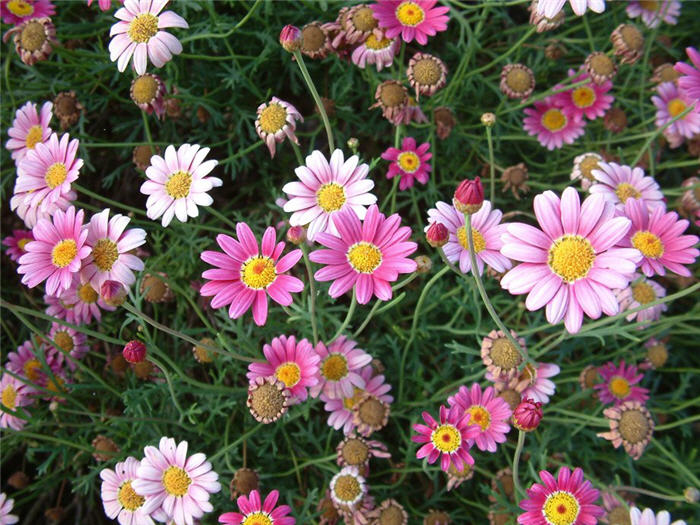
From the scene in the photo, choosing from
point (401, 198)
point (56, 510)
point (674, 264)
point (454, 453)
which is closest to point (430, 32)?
point (401, 198)

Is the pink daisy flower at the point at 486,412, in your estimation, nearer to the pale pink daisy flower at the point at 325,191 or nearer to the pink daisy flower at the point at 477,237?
the pink daisy flower at the point at 477,237

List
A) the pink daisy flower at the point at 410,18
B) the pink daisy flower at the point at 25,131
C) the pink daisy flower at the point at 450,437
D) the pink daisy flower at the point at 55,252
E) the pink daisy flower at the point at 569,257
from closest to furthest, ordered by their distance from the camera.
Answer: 1. the pink daisy flower at the point at 569,257
2. the pink daisy flower at the point at 55,252
3. the pink daisy flower at the point at 450,437
4. the pink daisy flower at the point at 410,18
5. the pink daisy flower at the point at 25,131

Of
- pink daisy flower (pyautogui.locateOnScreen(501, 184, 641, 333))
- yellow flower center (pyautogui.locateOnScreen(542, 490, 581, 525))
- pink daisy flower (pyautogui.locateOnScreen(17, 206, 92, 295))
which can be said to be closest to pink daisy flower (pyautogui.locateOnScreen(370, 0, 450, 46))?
pink daisy flower (pyautogui.locateOnScreen(501, 184, 641, 333))

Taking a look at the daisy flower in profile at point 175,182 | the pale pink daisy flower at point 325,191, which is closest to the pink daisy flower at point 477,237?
the pale pink daisy flower at point 325,191

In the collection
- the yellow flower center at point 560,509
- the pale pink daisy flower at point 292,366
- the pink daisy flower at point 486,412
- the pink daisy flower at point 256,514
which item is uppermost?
the pale pink daisy flower at point 292,366

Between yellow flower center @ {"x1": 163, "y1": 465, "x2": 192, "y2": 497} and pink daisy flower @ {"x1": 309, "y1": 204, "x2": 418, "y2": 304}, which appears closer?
pink daisy flower @ {"x1": 309, "y1": 204, "x2": 418, "y2": 304}

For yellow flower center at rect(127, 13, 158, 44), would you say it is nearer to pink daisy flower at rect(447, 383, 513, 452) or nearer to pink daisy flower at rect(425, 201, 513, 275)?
pink daisy flower at rect(425, 201, 513, 275)

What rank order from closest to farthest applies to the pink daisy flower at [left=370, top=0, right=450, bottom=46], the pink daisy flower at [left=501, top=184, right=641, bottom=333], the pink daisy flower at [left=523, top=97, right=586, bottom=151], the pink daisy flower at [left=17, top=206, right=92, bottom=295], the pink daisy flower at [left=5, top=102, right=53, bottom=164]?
the pink daisy flower at [left=501, top=184, right=641, bottom=333], the pink daisy flower at [left=17, top=206, right=92, bottom=295], the pink daisy flower at [left=370, top=0, right=450, bottom=46], the pink daisy flower at [left=5, top=102, right=53, bottom=164], the pink daisy flower at [left=523, top=97, right=586, bottom=151]

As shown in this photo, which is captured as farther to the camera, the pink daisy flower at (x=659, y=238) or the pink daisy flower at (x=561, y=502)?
the pink daisy flower at (x=659, y=238)
